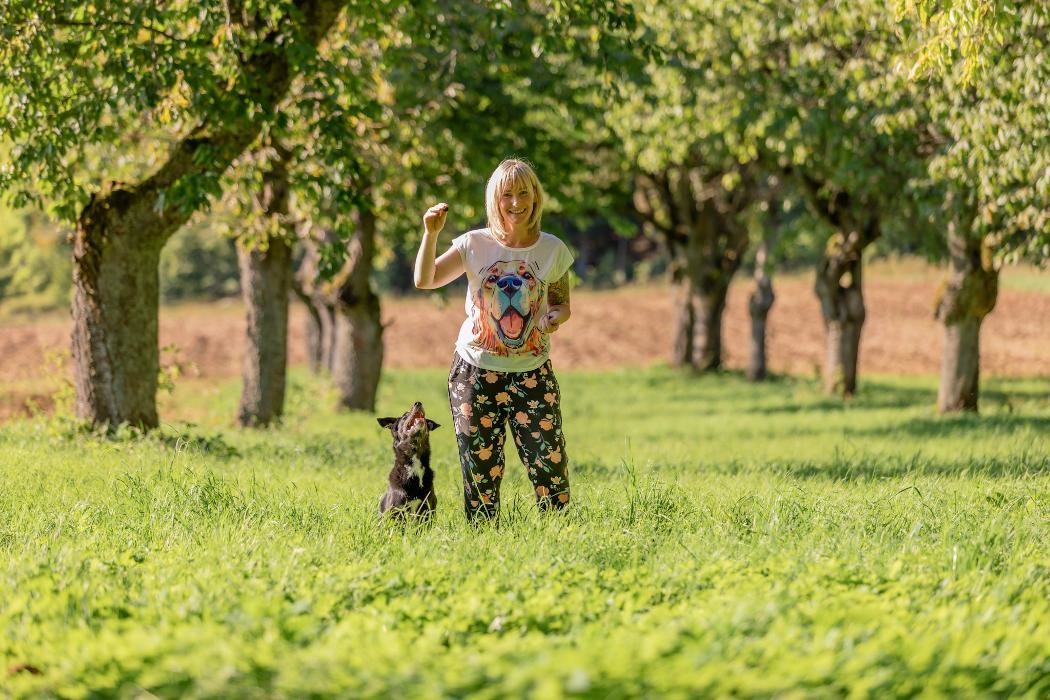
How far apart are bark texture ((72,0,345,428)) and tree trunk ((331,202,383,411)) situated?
291 inches

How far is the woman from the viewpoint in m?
6.52

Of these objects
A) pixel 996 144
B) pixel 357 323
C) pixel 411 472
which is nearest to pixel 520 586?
pixel 411 472

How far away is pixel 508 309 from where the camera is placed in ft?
21.4

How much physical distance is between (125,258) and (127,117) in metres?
1.87

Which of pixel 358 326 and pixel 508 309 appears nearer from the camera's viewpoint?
pixel 508 309

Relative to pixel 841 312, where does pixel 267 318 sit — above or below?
below

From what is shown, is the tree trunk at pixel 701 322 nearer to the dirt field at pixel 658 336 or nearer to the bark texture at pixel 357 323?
the dirt field at pixel 658 336

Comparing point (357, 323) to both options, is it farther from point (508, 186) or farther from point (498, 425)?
point (508, 186)

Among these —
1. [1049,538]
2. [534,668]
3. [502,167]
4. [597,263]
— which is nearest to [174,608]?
[534,668]

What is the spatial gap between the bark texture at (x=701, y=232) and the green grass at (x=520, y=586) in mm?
19948

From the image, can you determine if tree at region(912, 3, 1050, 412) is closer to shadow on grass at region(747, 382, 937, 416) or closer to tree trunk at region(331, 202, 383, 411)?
shadow on grass at region(747, 382, 937, 416)

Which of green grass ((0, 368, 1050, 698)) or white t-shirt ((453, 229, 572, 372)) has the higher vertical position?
white t-shirt ((453, 229, 572, 372))

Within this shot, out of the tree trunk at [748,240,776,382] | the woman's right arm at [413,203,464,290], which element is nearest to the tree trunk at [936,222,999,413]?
the tree trunk at [748,240,776,382]

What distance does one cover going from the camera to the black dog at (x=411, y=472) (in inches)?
251
